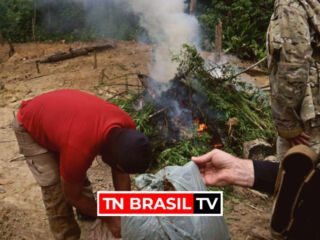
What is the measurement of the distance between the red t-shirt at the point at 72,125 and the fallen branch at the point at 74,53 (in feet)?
23.1

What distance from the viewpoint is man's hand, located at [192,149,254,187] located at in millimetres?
1739

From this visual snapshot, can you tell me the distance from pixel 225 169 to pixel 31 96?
6.59 meters

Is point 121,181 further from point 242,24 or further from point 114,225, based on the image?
point 242,24

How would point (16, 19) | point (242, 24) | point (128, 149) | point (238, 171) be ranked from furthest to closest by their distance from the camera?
point (16, 19), point (242, 24), point (128, 149), point (238, 171)

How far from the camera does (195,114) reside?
5.40m

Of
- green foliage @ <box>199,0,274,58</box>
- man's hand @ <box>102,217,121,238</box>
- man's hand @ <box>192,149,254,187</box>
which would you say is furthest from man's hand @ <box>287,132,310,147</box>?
green foliage @ <box>199,0,274,58</box>

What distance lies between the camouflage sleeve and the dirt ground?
117 cm

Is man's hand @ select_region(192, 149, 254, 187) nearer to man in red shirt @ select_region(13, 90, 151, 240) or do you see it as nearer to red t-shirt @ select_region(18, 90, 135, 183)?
man in red shirt @ select_region(13, 90, 151, 240)

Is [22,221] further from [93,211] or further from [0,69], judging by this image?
[0,69]

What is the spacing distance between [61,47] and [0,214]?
310 inches

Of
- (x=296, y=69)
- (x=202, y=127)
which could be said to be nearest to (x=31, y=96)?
(x=202, y=127)

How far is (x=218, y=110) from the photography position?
539cm

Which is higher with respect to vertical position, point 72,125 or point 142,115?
point 72,125

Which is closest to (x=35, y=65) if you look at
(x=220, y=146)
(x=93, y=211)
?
(x=220, y=146)
